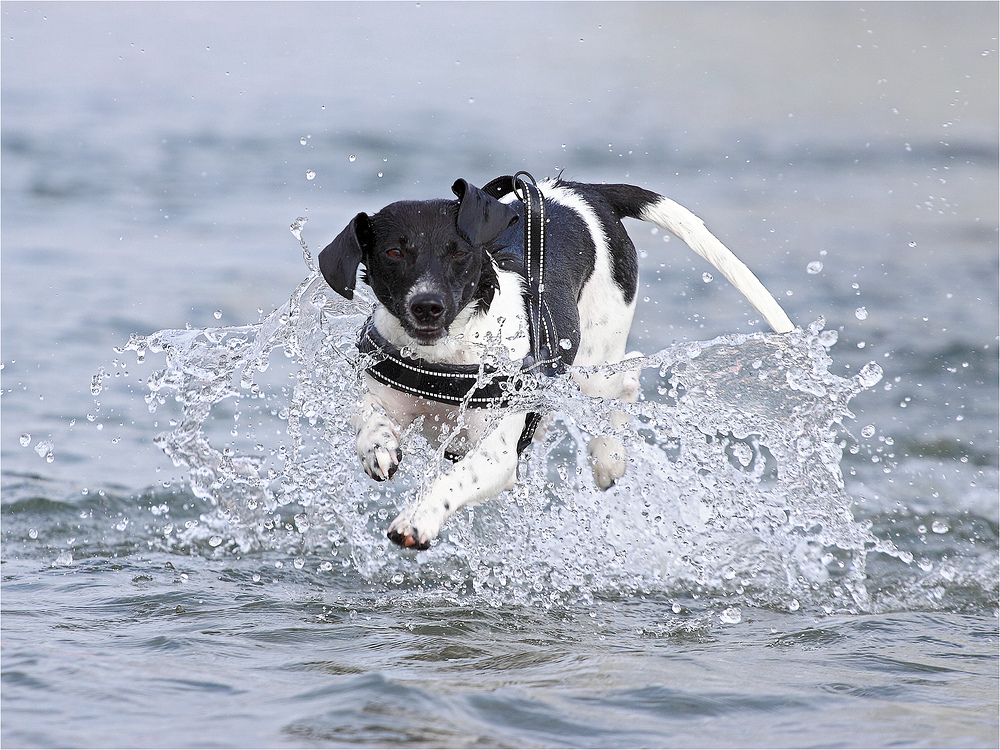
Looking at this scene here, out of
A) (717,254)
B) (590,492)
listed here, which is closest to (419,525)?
(590,492)

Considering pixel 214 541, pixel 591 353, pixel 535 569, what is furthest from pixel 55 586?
pixel 591 353

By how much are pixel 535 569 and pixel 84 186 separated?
7.70 m

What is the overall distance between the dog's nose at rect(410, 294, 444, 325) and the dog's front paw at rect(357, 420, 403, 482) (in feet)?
1.36

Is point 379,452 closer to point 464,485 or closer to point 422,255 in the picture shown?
point 464,485

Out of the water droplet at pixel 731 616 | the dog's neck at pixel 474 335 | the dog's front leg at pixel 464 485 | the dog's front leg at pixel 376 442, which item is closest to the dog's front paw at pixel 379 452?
the dog's front leg at pixel 376 442

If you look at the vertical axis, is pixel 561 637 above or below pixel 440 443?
below

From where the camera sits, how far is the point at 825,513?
4203 millimetres

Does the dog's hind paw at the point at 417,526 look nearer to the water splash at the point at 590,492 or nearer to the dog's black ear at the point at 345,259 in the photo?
the water splash at the point at 590,492

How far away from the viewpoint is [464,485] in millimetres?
3484

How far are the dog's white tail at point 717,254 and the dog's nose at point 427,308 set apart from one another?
1.39 meters

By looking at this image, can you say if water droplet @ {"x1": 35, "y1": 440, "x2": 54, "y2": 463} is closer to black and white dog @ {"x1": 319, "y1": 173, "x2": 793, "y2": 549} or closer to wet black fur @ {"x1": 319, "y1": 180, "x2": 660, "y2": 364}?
black and white dog @ {"x1": 319, "y1": 173, "x2": 793, "y2": 549}

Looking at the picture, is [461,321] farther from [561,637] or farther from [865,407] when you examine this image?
[865,407]

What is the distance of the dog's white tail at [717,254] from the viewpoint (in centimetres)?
424

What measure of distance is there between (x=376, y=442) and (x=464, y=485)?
298mm
